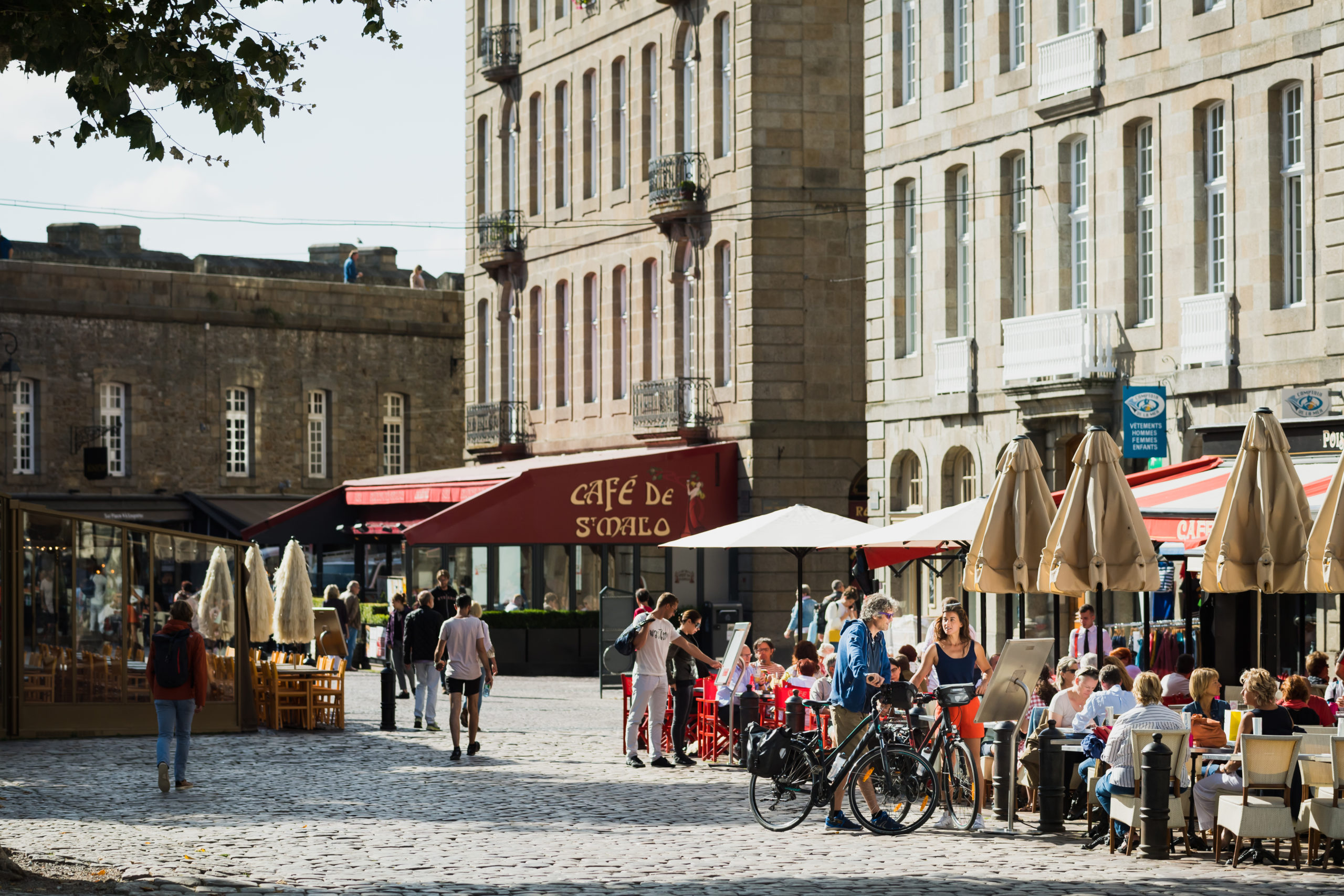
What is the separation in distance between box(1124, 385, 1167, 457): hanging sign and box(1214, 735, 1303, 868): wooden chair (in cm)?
1287

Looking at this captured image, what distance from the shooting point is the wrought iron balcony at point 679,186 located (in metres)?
35.6

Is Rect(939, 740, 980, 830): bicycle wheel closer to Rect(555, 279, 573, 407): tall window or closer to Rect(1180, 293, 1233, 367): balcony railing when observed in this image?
Rect(1180, 293, 1233, 367): balcony railing

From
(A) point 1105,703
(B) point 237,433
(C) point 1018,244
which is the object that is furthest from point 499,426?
(A) point 1105,703

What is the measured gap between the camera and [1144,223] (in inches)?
1030

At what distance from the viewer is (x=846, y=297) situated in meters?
34.9

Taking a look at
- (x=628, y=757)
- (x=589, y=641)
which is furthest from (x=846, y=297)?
(x=628, y=757)

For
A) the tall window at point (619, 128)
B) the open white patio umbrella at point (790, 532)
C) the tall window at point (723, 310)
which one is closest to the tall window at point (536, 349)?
the tall window at point (619, 128)

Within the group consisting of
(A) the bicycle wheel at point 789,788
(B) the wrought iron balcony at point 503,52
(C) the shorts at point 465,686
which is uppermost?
(B) the wrought iron balcony at point 503,52

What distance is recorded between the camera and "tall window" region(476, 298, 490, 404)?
4372 centimetres

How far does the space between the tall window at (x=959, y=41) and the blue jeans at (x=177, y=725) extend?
1691 centimetres

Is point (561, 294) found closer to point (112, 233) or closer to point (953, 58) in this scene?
A: point (953, 58)

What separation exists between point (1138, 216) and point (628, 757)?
37.2 ft

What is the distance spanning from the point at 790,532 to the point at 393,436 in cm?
2988

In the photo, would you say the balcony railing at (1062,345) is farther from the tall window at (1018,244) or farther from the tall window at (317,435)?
the tall window at (317,435)
